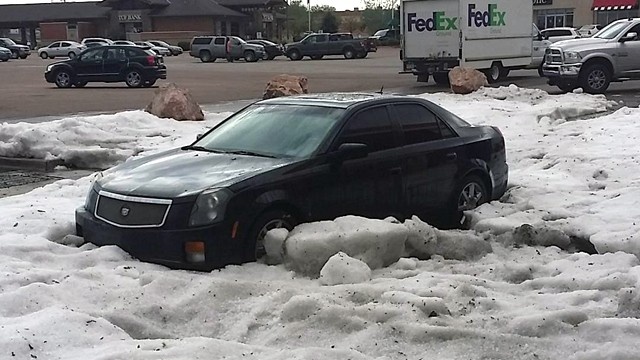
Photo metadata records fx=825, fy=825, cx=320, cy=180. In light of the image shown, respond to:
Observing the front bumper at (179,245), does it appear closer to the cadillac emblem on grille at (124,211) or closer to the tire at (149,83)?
the cadillac emblem on grille at (124,211)

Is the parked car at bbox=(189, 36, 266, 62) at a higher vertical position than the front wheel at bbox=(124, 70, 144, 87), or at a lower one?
higher

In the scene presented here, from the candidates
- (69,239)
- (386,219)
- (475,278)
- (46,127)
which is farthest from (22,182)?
(475,278)

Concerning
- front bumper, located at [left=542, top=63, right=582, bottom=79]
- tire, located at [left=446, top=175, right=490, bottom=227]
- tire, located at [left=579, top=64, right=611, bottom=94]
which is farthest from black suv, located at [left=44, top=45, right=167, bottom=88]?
tire, located at [left=446, top=175, right=490, bottom=227]

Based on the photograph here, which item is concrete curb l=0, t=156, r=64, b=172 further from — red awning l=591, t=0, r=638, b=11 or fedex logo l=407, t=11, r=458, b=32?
red awning l=591, t=0, r=638, b=11

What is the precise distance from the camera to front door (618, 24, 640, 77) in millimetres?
22938

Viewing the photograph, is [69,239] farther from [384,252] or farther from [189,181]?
[384,252]

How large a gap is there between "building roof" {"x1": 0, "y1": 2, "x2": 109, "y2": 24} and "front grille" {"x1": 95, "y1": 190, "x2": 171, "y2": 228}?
92028 mm

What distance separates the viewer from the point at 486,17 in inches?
1065

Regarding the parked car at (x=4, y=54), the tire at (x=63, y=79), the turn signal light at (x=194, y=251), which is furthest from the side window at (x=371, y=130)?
the parked car at (x=4, y=54)

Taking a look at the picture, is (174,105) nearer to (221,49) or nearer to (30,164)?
(30,164)

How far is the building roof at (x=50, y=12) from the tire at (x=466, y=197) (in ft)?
299

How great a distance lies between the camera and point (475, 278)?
631cm

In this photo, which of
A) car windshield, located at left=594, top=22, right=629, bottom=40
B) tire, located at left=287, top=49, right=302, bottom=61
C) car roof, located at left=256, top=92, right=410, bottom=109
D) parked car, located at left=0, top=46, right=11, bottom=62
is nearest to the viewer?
car roof, located at left=256, top=92, right=410, bottom=109

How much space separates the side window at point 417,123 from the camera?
26.6 ft
